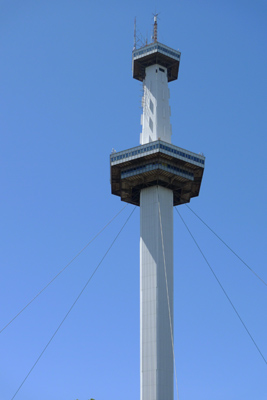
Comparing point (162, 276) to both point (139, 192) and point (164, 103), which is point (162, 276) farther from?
point (164, 103)

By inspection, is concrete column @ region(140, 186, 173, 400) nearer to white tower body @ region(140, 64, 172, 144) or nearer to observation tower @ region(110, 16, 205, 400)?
observation tower @ region(110, 16, 205, 400)

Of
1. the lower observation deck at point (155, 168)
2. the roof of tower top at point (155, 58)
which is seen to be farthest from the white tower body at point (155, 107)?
the lower observation deck at point (155, 168)

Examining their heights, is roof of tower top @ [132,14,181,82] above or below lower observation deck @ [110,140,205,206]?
above

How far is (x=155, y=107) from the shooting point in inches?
4247

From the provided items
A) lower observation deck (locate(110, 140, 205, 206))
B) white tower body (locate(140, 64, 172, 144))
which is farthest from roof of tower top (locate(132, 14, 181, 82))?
lower observation deck (locate(110, 140, 205, 206))

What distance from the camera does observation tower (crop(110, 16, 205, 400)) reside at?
86.5 metres

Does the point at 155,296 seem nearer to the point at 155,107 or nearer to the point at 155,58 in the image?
the point at 155,107

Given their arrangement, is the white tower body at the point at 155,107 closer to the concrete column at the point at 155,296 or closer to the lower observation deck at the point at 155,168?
the lower observation deck at the point at 155,168

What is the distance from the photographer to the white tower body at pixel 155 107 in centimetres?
10525

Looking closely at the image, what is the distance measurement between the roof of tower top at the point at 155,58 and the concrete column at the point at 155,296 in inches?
1008

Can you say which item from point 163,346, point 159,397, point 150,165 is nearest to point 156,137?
point 150,165

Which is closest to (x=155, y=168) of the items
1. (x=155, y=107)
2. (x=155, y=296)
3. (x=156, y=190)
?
(x=156, y=190)

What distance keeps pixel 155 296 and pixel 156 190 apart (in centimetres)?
1708

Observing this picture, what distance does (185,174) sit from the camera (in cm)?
10038
